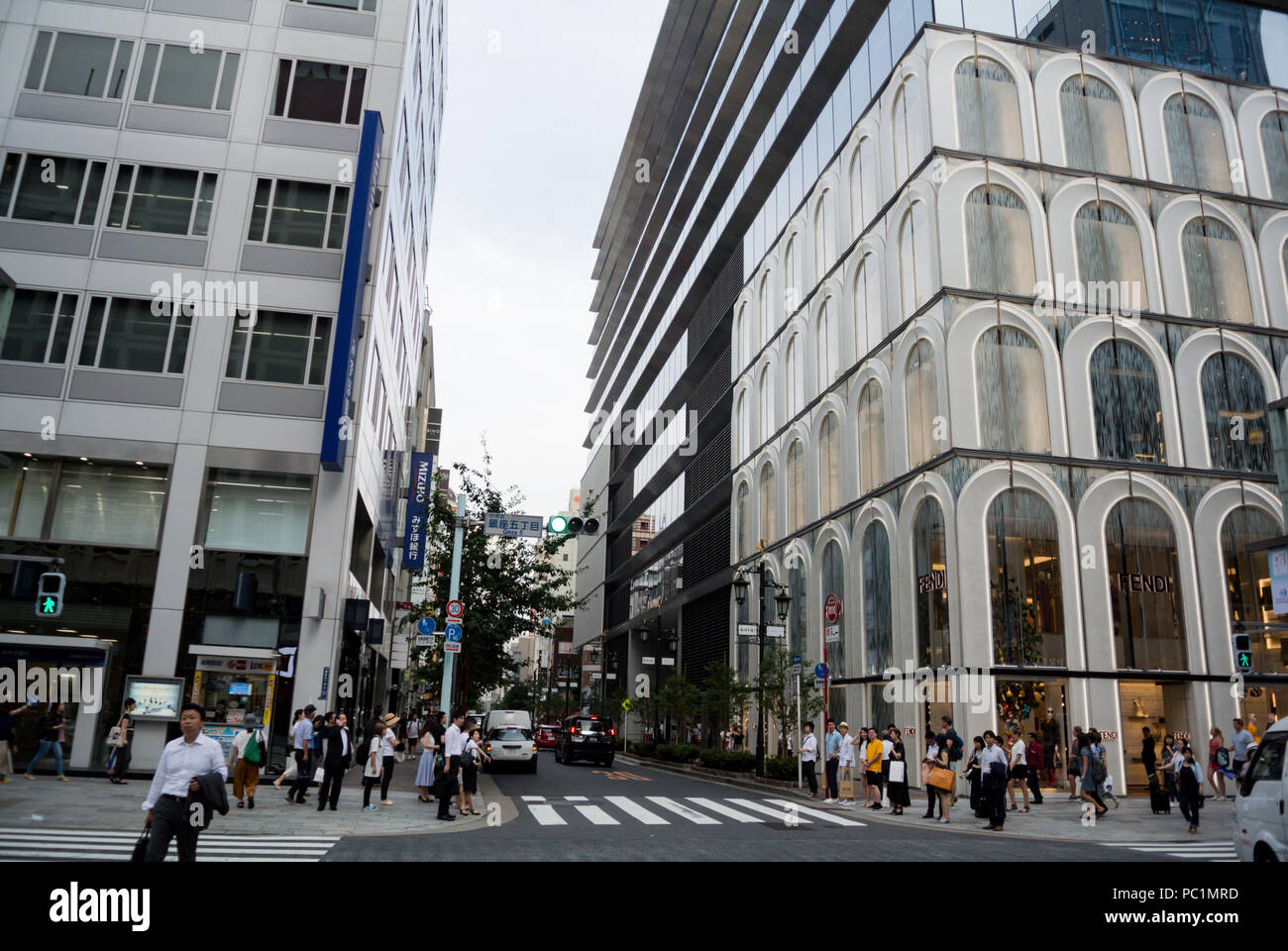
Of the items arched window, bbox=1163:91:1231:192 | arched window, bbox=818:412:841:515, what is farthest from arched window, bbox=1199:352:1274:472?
arched window, bbox=818:412:841:515

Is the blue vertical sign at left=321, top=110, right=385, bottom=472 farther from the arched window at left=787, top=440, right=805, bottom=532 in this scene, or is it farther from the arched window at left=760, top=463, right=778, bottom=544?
the arched window at left=760, top=463, right=778, bottom=544

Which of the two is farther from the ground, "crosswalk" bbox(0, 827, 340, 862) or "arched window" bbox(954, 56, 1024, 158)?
"arched window" bbox(954, 56, 1024, 158)

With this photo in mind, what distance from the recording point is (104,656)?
74.3ft

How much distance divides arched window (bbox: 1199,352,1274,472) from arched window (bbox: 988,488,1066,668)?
6.87 m

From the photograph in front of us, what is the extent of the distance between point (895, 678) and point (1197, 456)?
11.7 meters

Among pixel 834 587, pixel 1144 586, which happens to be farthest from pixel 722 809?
pixel 834 587

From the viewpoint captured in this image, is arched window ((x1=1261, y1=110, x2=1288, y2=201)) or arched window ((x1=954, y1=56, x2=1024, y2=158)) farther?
arched window ((x1=1261, y1=110, x2=1288, y2=201))

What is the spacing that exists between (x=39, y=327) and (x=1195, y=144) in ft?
120

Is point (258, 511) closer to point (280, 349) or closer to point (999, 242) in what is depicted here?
point (280, 349)

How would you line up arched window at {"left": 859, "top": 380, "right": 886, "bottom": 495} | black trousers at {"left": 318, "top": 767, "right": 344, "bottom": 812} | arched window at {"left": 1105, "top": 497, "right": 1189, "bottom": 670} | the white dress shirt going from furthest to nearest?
1. arched window at {"left": 859, "top": 380, "right": 886, "bottom": 495}
2. arched window at {"left": 1105, "top": 497, "right": 1189, "bottom": 670}
3. black trousers at {"left": 318, "top": 767, "right": 344, "bottom": 812}
4. the white dress shirt

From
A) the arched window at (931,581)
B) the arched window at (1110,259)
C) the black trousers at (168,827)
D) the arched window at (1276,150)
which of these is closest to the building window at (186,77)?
the arched window at (931,581)

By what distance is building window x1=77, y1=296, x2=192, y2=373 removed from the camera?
24844 millimetres

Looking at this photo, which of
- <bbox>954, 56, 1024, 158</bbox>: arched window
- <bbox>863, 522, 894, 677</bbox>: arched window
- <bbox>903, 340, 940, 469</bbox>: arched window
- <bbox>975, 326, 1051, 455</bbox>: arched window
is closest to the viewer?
<bbox>975, 326, 1051, 455</bbox>: arched window
